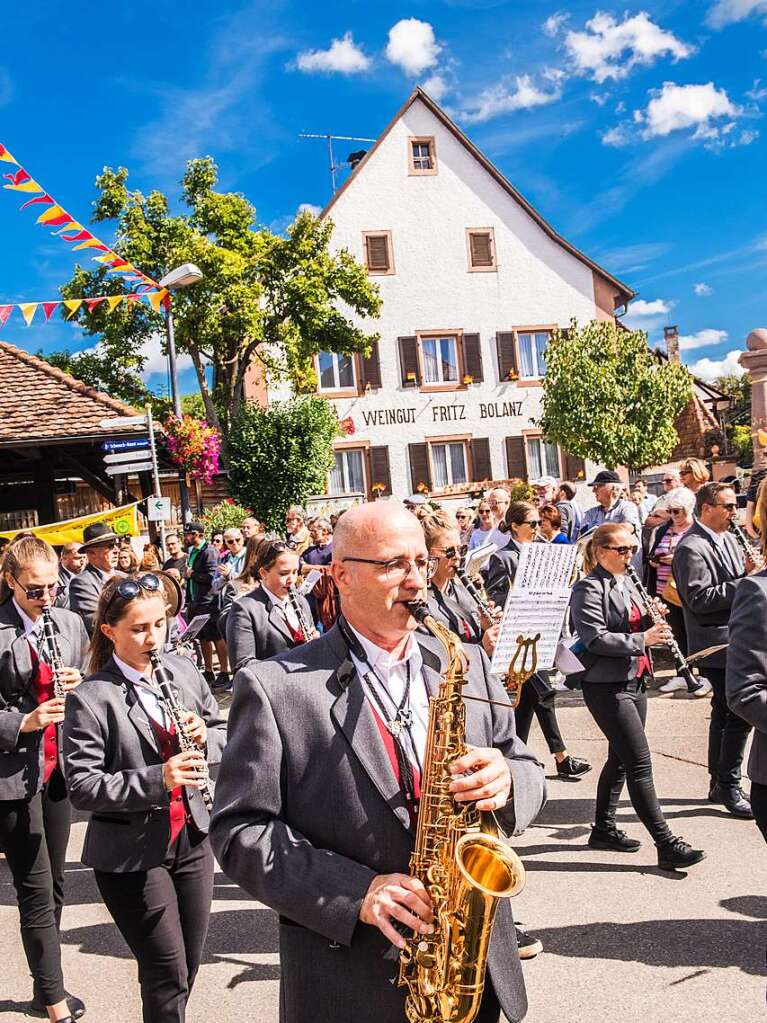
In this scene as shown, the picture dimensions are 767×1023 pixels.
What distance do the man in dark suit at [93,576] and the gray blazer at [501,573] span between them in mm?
3269

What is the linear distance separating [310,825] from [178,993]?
1.52 meters

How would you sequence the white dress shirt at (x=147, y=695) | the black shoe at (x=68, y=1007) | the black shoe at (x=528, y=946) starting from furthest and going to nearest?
the black shoe at (x=528, y=946)
the black shoe at (x=68, y=1007)
the white dress shirt at (x=147, y=695)

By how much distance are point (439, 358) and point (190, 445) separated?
1641 centimetres

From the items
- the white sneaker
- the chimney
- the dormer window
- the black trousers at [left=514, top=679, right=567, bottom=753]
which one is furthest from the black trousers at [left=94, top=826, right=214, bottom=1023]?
the chimney

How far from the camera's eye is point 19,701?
14.9ft

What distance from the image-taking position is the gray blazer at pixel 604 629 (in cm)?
571

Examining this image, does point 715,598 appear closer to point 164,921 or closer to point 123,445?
point 164,921

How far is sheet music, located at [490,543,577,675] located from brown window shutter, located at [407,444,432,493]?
86.3ft

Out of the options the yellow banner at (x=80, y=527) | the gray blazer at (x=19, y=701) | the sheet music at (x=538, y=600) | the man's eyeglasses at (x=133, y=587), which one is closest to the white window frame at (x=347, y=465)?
the yellow banner at (x=80, y=527)

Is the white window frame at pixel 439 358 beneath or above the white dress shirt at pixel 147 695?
above

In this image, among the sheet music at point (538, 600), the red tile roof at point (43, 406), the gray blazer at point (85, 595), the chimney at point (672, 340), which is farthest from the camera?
the chimney at point (672, 340)

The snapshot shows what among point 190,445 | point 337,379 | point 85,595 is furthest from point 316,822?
point 337,379

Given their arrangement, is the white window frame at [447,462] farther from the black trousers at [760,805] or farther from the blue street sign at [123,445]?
the black trousers at [760,805]

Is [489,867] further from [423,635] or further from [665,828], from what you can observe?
[665,828]
